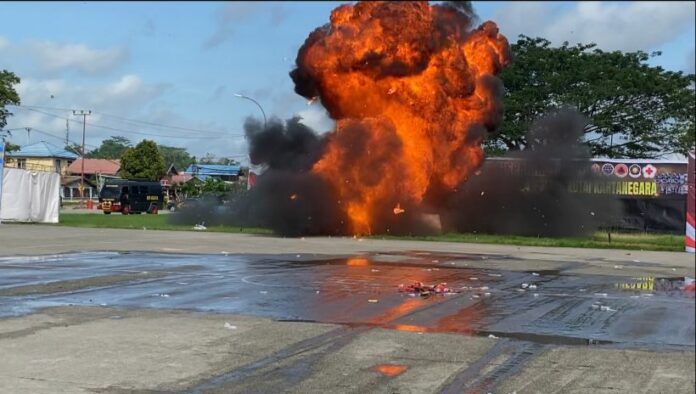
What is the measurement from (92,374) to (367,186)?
24.5 metres

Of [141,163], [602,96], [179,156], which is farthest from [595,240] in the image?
[179,156]

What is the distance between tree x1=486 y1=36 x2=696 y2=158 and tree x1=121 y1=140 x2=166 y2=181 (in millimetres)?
44451

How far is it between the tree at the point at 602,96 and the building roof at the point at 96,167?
6934 centimetres

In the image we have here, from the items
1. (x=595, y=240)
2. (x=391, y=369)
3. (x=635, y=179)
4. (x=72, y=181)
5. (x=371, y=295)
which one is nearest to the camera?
(x=391, y=369)

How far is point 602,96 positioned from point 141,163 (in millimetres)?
52229

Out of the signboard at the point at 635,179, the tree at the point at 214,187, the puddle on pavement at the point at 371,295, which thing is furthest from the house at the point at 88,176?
the puddle on pavement at the point at 371,295

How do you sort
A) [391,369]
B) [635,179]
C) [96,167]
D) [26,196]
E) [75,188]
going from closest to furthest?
1. [391,369]
2. [635,179]
3. [26,196]
4. [75,188]
5. [96,167]

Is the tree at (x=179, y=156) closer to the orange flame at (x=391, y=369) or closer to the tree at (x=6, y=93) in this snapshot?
the tree at (x=6, y=93)

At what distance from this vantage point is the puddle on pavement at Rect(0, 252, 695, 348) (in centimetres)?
908

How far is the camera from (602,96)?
44875 millimetres

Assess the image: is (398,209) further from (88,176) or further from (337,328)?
(88,176)

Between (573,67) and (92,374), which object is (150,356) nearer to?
(92,374)

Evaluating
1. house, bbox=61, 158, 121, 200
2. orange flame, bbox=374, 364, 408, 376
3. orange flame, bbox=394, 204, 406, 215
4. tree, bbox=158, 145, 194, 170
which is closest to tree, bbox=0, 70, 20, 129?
orange flame, bbox=394, 204, 406, 215

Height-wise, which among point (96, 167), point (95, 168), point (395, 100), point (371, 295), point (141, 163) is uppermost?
point (96, 167)
